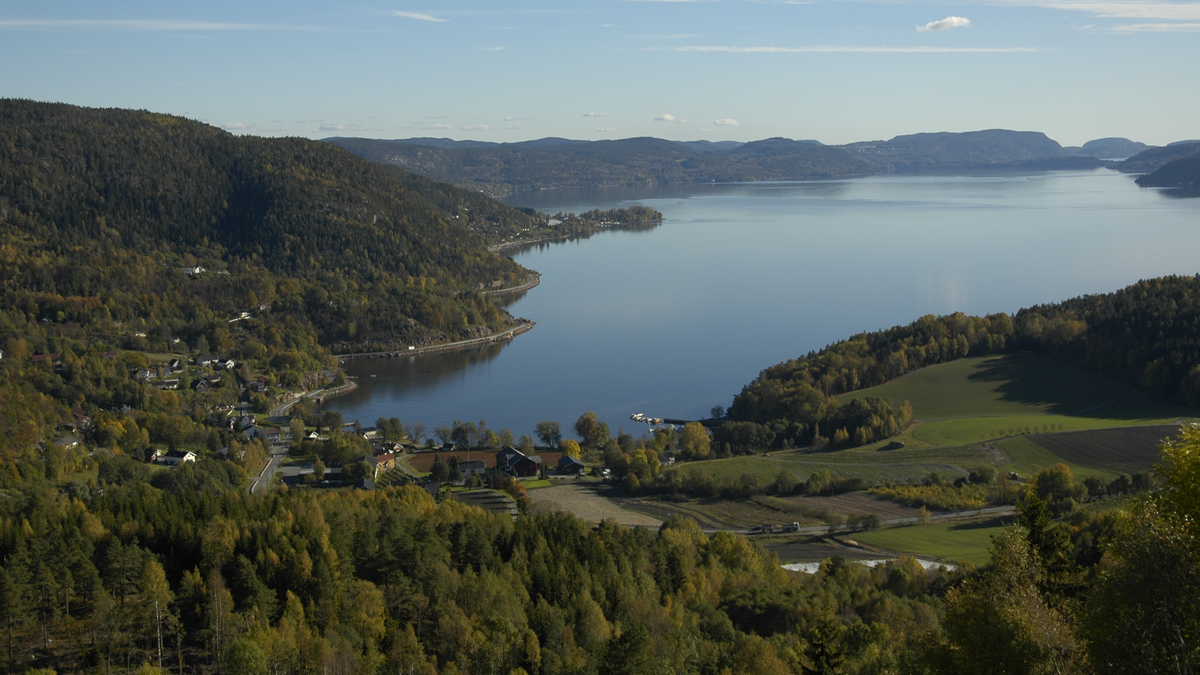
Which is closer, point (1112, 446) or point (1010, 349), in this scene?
point (1112, 446)

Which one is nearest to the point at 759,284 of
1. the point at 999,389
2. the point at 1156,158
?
the point at 999,389

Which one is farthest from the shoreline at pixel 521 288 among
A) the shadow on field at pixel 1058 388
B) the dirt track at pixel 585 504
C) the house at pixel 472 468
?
the dirt track at pixel 585 504

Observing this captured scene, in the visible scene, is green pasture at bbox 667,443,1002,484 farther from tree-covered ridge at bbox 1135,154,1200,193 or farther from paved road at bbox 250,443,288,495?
tree-covered ridge at bbox 1135,154,1200,193

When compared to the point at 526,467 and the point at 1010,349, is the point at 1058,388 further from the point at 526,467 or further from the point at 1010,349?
the point at 526,467

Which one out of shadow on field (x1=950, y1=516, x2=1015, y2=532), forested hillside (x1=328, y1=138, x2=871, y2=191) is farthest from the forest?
forested hillside (x1=328, y1=138, x2=871, y2=191)

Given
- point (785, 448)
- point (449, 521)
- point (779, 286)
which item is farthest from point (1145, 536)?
point (779, 286)

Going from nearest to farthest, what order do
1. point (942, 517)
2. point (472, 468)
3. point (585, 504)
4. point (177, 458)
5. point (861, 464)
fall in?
point (942, 517) → point (585, 504) → point (472, 468) → point (861, 464) → point (177, 458)
